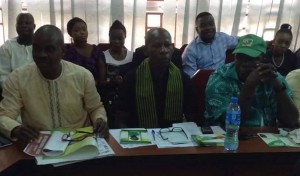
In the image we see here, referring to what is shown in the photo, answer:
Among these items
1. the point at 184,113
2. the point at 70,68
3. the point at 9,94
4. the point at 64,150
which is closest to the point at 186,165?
the point at 64,150

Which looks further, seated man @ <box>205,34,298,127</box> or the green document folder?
seated man @ <box>205,34,298,127</box>

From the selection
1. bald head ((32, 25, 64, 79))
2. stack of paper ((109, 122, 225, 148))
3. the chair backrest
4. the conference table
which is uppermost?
bald head ((32, 25, 64, 79))

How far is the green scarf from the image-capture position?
236 cm

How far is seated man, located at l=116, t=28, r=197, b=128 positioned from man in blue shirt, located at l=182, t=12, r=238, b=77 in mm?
1291

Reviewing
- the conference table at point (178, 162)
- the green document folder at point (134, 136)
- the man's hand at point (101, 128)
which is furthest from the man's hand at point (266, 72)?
the man's hand at point (101, 128)

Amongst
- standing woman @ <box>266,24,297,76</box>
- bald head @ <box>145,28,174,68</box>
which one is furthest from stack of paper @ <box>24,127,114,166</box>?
standing woman @ <box>266,24,297,76</box>

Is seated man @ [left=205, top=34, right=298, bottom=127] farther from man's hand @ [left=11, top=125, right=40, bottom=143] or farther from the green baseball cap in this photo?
man's hand @ [left=11, top=125, right=40, bottom=143]

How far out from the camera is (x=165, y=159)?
162 cm

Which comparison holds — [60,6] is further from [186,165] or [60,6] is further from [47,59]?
[186,165]

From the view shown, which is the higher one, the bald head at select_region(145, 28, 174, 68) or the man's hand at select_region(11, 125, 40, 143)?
the bald head at select_region(145, 28, 174, 68)

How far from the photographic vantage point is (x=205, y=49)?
3736mm

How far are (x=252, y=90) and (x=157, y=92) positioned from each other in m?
0.71

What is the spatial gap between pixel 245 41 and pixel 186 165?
2.85 feet

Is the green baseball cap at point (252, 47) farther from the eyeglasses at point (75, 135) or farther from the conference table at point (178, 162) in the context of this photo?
the eyeglasses at point (75, 135)
